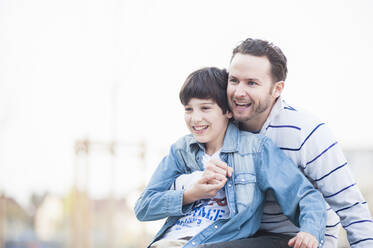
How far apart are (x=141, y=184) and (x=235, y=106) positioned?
7.67 meters

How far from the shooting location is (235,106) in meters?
2.16

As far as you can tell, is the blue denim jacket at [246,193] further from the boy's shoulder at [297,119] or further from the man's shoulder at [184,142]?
the boy's shoulder at [297,119]

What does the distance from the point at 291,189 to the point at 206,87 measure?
0.59 m

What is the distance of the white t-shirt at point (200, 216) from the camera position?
196cm

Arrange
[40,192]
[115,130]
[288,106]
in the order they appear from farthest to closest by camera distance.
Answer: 1. [40,192]
2. [115,130]
3. [288,106]

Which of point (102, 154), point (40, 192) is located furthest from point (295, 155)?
point (40, 192)

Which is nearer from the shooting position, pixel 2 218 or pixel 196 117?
pixel 196 117

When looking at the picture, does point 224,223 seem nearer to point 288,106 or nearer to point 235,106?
point 235,106

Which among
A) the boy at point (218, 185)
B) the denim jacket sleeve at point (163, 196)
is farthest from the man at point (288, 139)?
the denim jacket sleeve at point (163, 196)

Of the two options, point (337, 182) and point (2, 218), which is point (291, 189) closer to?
point (337, 182)

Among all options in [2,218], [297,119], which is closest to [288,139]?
[297,119]

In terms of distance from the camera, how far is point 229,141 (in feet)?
6.84

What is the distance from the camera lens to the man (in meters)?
2.10

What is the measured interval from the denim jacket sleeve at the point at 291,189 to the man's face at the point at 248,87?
18 centimetres
